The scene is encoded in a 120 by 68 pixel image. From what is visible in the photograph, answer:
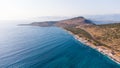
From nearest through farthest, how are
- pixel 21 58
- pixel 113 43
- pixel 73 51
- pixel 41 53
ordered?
pixel 21 58
pixel 41 53
pixel 73 51
pixel 113 43

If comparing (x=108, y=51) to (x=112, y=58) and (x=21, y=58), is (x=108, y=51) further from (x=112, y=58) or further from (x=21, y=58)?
(x=21, y=58)

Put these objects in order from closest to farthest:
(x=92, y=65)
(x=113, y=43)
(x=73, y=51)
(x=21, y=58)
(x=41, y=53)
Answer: (x=92, y=65)
(x=21, y=58)
(x=41, y=53)
(x=73, y=51)
(x=113, y=43)

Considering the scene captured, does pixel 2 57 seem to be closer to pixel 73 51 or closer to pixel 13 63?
pixel 13 63

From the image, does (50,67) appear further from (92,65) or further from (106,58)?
(106,58)

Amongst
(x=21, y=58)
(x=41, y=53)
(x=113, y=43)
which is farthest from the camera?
(x=113, y=43)

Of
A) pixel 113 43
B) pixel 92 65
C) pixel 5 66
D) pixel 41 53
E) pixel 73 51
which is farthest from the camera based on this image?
pixel 113 43

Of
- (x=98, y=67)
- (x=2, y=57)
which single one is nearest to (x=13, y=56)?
(x=2, y=57)

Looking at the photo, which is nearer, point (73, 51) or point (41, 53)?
point (41, 53)

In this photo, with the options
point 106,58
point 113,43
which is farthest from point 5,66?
point 113,43

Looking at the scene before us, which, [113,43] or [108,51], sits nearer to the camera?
[108,51]
